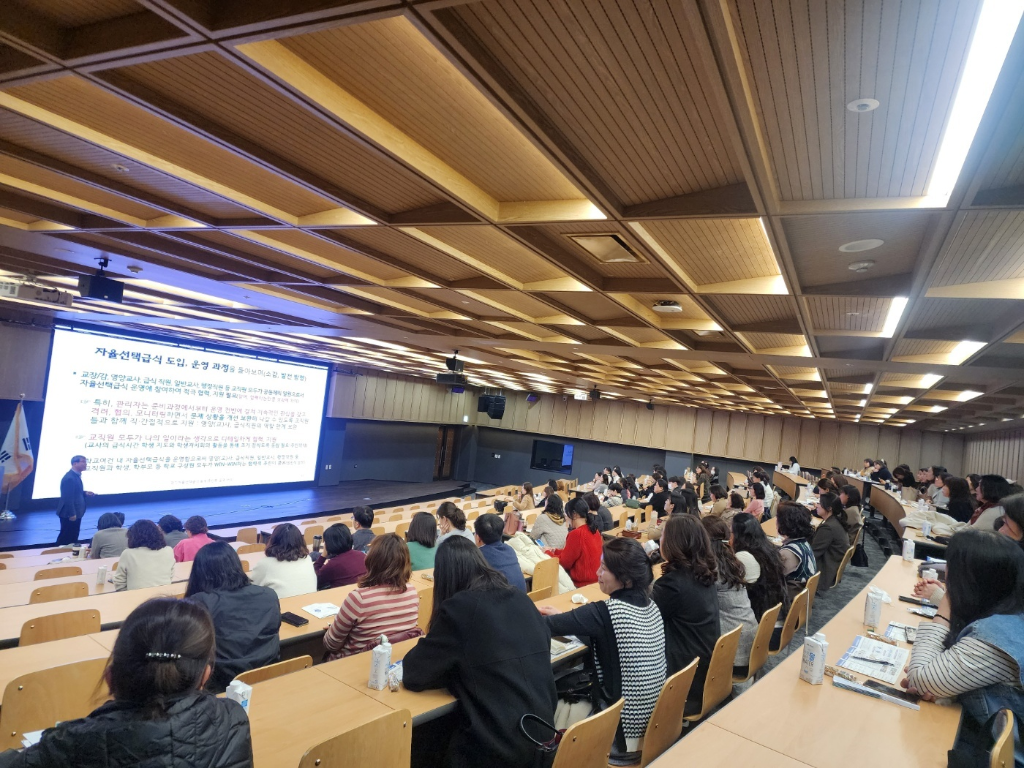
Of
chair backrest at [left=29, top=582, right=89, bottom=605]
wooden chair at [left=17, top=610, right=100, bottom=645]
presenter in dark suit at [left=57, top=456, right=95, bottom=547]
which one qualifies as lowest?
presenter in dark suit at [left=57, top=456, right=95, bottom=547]

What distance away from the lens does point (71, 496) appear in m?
9.46

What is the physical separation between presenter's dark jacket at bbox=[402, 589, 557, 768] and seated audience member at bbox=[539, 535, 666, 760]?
1.51 ft

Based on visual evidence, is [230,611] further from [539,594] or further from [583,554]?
[583,554]

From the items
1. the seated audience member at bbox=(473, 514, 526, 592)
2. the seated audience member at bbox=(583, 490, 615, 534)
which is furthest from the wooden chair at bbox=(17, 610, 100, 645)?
the seated audience member at bbox=(583, 490, 615, 534)

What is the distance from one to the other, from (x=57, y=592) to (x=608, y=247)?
470cm

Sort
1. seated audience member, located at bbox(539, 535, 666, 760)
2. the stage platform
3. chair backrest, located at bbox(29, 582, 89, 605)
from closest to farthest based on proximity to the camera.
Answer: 1. seated audience member, located at bbox(539, 535, 666, 760)
2. chair backrest, located at bbox(29, 582, 89, 605)
3. the stage platform

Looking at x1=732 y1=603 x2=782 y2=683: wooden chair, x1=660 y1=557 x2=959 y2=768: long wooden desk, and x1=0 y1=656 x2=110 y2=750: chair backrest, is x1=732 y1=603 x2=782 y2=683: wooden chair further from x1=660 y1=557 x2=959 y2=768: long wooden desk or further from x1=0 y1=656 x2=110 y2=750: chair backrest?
x1=0 y1=656 x2=110 y2=750: chair backrest

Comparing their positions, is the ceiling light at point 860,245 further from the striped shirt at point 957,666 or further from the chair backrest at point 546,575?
the chair backrest at point 546,575

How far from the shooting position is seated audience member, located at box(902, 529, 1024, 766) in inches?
92.4

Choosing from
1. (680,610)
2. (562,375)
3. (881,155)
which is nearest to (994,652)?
(680,610)

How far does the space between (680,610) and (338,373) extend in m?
16.5

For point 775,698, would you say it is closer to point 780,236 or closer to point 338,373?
point 780,236

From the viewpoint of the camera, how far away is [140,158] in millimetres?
3482

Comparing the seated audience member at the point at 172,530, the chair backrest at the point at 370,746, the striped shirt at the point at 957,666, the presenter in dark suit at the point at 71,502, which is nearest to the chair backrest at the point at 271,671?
the chair backrest at the point at 370,746
